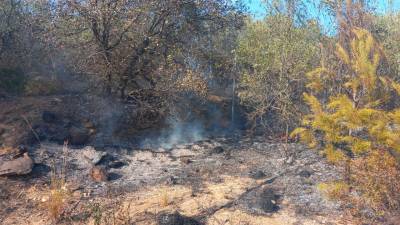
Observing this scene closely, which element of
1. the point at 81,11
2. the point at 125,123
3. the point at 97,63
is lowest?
the point at 125,123

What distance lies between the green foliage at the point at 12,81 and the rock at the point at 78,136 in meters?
2.28

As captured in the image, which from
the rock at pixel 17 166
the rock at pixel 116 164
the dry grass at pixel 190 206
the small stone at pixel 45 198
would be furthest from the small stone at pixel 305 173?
the rock at pixel 17 166

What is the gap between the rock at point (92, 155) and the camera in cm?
811

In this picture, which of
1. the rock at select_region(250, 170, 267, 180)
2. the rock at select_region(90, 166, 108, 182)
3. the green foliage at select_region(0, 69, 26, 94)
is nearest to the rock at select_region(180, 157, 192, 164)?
the rock at select_region(250, 170, 267, 180)

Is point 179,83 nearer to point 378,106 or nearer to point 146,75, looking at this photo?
point 146,75

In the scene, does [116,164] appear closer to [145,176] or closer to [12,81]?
[145,176]

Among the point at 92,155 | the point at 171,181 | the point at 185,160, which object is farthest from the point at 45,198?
the point at 185,160

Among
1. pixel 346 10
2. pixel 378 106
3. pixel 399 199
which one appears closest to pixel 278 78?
pixel 346 10

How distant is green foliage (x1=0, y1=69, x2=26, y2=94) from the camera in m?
10.3

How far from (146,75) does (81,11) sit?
228 cm

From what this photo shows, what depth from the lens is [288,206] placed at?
656 centimetres

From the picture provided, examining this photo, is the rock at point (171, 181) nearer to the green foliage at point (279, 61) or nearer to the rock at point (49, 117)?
the green foliage at point (279, 61)

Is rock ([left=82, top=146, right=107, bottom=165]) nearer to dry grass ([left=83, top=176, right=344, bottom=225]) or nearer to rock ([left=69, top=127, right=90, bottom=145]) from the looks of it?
rock ([left=69, top=127, right=90, bottom=145])

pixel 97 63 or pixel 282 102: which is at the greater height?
pixel 97 63
